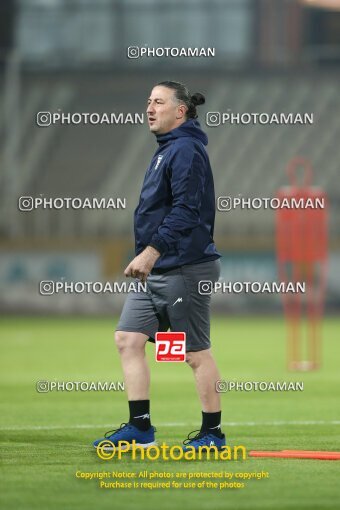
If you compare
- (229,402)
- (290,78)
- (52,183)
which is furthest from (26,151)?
(229,402)

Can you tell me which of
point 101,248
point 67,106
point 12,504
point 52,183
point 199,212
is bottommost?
point 12,504

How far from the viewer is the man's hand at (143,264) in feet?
23.6

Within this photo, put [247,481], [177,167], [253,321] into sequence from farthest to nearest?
1. [253,321]
2. [177,167]
3. [247,481]

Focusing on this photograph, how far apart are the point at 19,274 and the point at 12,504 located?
24109 millimetres

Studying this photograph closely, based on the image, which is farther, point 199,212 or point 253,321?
point 253,321

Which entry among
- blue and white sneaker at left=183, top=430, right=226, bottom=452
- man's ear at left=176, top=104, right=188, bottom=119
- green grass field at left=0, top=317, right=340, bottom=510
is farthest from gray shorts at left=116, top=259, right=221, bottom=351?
man's ear at left=176, top=104, right=188, bottom=119

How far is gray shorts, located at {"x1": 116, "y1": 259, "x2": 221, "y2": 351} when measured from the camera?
24.4 ft

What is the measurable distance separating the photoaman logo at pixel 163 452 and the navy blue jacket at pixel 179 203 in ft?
3.49

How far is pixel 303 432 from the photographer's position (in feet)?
29.2

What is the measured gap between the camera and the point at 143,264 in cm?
720

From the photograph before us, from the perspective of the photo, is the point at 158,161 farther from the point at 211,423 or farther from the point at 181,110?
the point at 211,423

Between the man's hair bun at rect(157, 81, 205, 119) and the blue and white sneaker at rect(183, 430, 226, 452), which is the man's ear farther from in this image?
the blue and white sneaker at rect(183, 430, 226, 452)

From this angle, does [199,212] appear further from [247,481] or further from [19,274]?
[19,274]

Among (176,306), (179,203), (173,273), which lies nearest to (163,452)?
(176,306)
